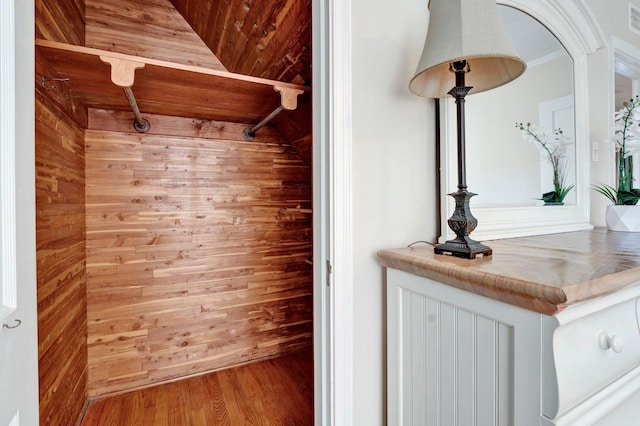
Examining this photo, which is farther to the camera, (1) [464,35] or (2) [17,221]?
(1) [464,35]

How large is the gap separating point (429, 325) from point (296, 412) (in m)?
1.29

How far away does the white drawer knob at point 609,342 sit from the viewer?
0.68 metres

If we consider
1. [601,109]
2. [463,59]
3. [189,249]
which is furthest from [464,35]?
[189,249]

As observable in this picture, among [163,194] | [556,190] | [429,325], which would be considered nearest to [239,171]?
[163,194]

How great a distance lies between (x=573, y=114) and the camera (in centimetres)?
164

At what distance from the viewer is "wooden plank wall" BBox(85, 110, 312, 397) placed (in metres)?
1.90

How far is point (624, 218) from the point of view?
1.52 m

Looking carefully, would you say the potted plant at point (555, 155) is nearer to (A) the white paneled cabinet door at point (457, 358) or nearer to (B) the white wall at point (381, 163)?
(B) the white wall at point (381, 163)

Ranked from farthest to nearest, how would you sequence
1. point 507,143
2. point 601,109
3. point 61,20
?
point 601,109 < point 61,20 < point 507,143

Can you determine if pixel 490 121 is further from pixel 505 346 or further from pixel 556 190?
pixel 505 346

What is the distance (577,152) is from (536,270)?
4.55 ft

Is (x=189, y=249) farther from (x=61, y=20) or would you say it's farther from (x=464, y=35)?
(x=464, y=35)

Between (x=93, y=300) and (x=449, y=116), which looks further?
(x=93, y=300)

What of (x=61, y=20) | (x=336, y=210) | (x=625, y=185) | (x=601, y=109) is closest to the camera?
Result: (x=336, y=210)
